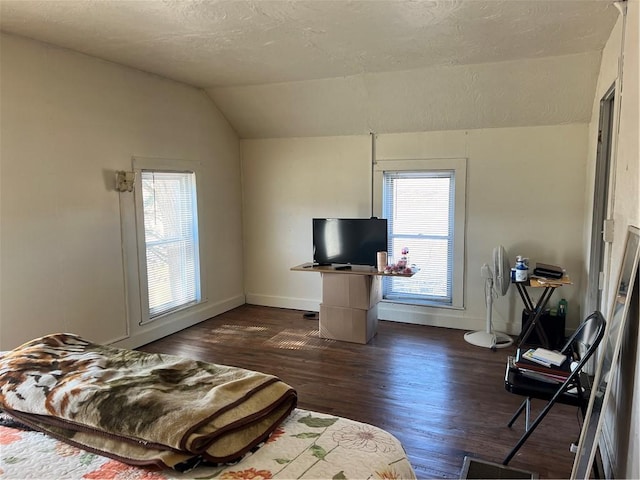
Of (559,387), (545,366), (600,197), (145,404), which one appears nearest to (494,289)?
(600,197)

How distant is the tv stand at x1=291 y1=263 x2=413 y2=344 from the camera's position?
454cm

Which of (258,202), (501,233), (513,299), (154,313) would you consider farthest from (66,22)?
(513,299)

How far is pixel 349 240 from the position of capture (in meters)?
4.81

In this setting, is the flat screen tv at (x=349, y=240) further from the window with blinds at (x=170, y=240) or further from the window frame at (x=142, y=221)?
the window frame at (x=142, y=221)

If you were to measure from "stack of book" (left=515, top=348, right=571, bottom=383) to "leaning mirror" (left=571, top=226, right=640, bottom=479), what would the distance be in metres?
0.43

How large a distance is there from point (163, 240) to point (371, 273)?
2.16m

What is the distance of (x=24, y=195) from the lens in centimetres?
344

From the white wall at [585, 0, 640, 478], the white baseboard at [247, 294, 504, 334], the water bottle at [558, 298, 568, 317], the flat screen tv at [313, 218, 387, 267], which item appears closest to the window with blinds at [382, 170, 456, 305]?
the white baseboard at [247, 294, 504, 334]

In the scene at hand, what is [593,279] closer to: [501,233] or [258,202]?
[501,233]

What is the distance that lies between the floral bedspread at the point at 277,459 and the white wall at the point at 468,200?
371 cm

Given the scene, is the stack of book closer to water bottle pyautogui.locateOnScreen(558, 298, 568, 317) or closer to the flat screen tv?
water bottle pyautogui.locateOnScreen(558, 298, 568, 317)

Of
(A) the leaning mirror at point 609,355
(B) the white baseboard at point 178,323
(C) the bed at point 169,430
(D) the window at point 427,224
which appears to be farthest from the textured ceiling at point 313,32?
(B) the white baseboard at point 178,323

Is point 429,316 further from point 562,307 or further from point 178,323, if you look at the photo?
point 178,323

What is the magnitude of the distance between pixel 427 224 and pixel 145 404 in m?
4.14
